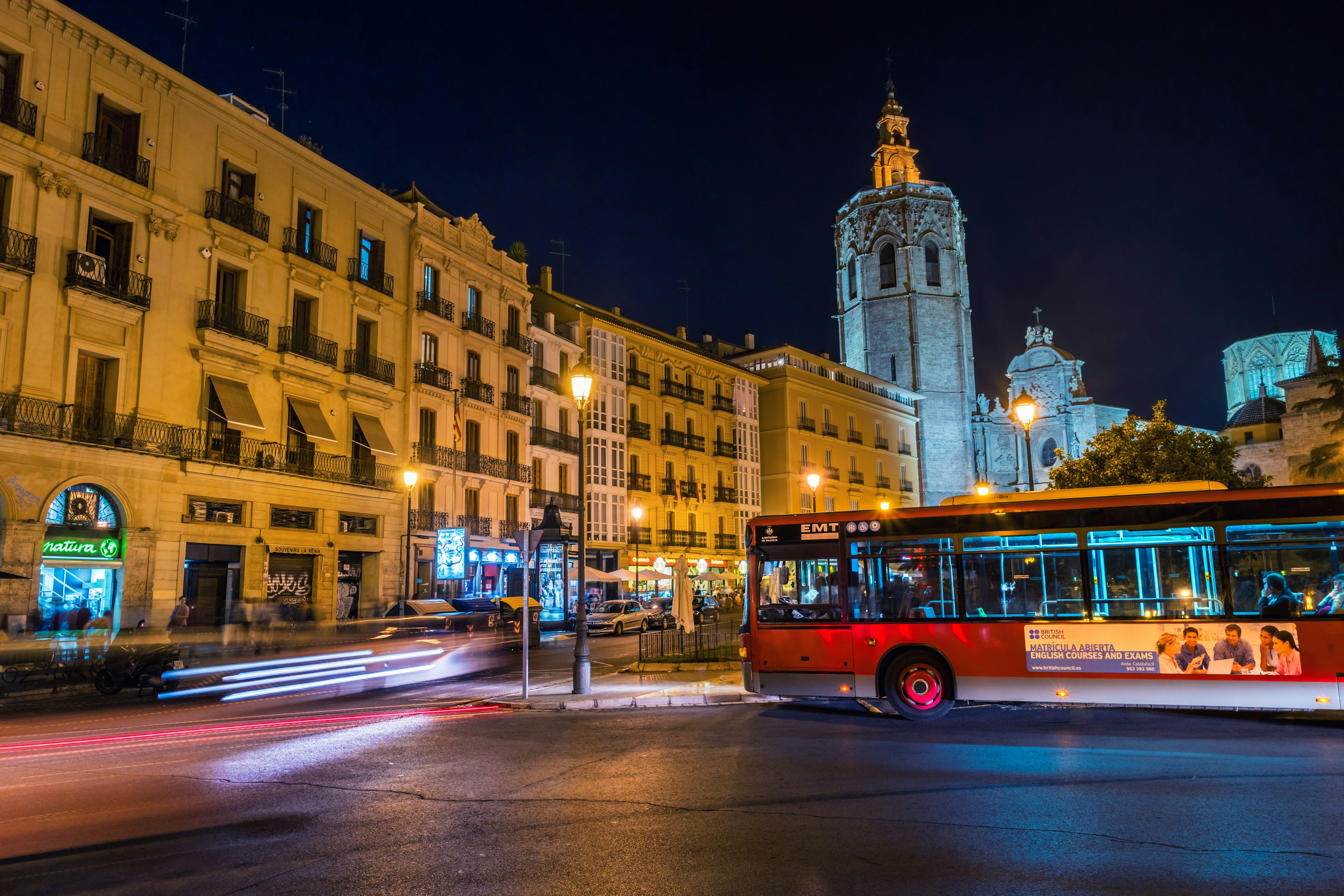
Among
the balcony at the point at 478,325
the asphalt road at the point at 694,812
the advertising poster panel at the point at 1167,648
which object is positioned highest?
the balcony at the point at 478,325

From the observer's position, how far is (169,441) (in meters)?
24.1

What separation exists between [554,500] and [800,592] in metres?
30.8

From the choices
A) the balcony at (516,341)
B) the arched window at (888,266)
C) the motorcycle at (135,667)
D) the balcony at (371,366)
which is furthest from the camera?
the arched window at (888,266)

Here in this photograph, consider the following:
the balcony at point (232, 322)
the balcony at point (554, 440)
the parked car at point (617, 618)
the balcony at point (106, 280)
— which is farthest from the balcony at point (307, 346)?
the balcony at point (554, 440)

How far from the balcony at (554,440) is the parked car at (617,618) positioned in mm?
9667

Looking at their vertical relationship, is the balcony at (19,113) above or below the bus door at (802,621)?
above

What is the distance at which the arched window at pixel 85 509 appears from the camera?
70.7ft

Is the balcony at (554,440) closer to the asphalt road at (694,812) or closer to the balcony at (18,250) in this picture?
the balcony at (18,250)

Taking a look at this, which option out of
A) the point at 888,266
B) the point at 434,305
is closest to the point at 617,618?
the point at 434,305

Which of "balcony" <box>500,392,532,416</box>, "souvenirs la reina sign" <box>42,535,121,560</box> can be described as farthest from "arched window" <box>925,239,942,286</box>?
"souvenirs la reina sign" <box>42,535,121,560</box>

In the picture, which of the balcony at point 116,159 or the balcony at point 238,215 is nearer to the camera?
the balcony at point 116,159

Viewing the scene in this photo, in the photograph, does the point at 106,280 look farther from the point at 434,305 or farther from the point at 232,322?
the point at 434,305

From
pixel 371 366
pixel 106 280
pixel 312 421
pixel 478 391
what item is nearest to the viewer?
pixel 106 280

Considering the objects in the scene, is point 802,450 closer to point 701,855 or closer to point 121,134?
point 121,134
